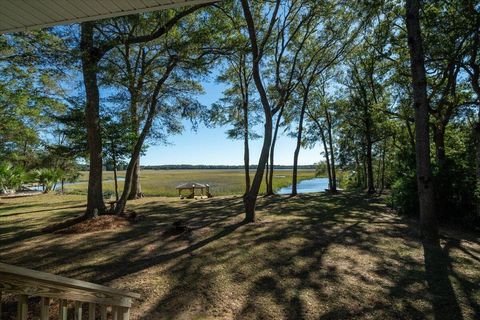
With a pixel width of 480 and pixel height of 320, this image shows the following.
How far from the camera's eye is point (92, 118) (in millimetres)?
8477

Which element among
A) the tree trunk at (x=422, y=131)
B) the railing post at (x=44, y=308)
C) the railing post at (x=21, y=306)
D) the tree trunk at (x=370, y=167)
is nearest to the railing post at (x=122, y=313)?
the railing post at (x=44, y=308)

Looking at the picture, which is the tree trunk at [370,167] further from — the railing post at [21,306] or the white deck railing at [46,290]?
the railing post at [21,306]

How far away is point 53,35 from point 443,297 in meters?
10.6

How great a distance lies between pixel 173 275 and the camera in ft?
15.7

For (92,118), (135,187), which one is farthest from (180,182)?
(92,118)

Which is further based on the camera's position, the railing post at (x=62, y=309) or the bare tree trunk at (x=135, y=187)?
the bare tree trunk at (x=135, y=187)

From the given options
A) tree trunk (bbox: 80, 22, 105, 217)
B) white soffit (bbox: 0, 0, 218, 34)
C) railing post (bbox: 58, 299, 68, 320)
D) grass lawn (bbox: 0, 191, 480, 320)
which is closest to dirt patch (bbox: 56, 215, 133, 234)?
grass lawn (bbox: 0, 191, 480, 320)

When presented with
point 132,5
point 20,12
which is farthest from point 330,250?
point 20,12

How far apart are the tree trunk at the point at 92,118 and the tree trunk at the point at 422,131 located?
8796 mm

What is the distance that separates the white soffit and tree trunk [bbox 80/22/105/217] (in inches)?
171

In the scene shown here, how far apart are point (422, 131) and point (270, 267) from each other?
5091 millimetres

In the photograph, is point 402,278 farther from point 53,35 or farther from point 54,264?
point 53,35

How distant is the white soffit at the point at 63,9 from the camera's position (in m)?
3.40

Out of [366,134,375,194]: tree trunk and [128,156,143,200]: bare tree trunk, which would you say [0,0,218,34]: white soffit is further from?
[366,134,375,194]: tree trunk
